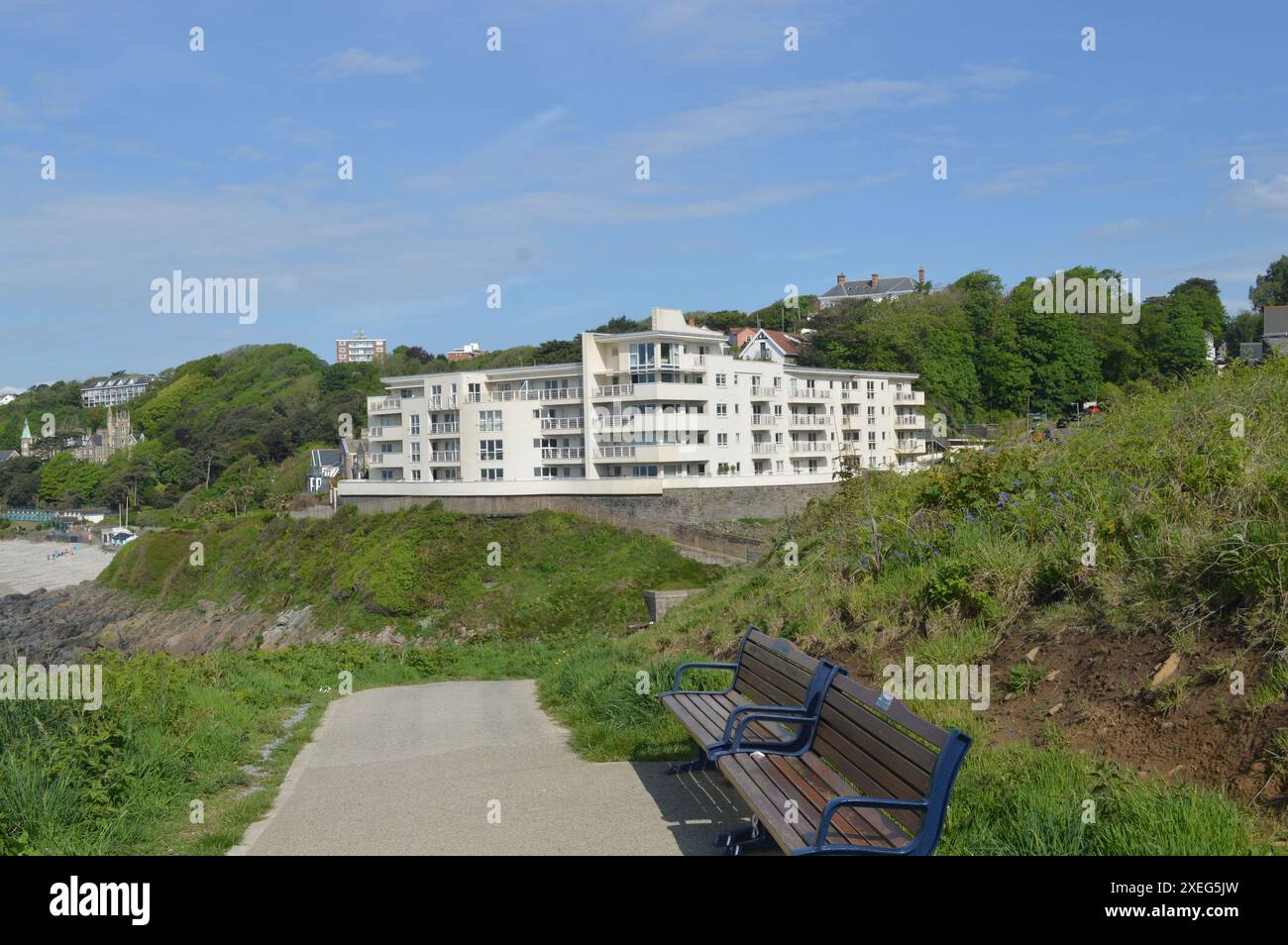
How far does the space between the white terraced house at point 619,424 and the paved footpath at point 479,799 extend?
122 ft

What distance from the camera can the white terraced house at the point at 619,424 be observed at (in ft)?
175

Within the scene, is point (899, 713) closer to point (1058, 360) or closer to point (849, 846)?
point (849, 846)

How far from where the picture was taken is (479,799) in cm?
740

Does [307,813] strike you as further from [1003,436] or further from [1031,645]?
[1003,436]

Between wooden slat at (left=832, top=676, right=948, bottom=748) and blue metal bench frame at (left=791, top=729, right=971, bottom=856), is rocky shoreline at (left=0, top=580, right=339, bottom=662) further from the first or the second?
blue metal bench frame at (left=791, top=729, right=971, bottom=856)

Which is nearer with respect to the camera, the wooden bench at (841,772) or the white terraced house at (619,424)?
the wooden bench at (841,772)

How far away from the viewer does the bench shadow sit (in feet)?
20.7

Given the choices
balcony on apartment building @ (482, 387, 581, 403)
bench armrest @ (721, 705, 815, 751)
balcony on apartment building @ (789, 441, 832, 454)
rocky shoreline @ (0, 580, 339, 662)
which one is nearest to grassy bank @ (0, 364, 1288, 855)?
bench armrest @ (721, 705, 815, 751)

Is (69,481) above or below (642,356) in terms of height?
below

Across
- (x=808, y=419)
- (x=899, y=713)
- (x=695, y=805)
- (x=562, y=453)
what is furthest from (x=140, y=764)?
(x=808, y=419)

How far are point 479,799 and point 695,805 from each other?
1.59 metres

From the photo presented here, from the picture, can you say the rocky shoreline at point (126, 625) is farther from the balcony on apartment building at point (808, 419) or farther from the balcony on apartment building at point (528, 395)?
the balcony on apartment building at point (808, 419)

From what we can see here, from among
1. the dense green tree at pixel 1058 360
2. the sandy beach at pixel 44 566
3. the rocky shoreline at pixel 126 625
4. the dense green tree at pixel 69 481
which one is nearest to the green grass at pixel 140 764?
the rocky shoreline at pixel 126 625
